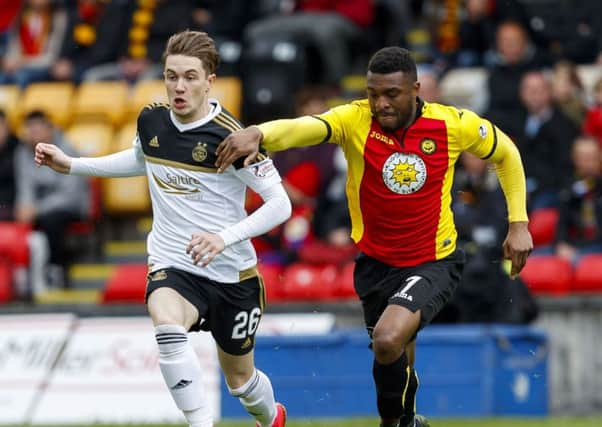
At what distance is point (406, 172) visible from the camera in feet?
31.2

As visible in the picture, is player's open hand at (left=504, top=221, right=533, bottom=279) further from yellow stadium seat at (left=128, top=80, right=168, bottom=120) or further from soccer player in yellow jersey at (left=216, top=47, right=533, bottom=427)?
yellow stadium seat at (left=128, top=80, right=168, bottom=120)

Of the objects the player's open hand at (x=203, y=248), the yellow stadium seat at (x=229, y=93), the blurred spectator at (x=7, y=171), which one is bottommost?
the blurred spectator at (x=7, y=171)

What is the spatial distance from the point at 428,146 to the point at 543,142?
255 inches

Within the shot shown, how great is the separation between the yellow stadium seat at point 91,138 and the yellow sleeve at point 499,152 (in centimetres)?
868

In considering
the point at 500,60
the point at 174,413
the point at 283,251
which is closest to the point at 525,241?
the point at 174,413

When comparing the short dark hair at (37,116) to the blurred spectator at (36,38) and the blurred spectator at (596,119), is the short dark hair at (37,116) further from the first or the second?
the blurred spectator at (596,119)

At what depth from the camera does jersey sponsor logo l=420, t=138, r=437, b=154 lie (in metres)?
9.52

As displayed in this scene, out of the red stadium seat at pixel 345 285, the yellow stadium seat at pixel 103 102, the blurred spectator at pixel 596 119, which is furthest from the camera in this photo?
the yellow stadium seat at pixel 103 102

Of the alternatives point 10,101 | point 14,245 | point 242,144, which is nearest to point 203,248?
point 242,144

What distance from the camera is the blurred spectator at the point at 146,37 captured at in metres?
18.9

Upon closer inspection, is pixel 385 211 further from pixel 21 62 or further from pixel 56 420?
pixel 21 62

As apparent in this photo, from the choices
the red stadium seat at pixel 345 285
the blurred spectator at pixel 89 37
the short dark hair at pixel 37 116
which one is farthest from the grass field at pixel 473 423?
the blurred spectator at pixel 89 37

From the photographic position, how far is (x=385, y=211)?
31.7 ft

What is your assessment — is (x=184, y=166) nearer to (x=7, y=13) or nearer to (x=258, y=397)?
(x=258, y=397)
